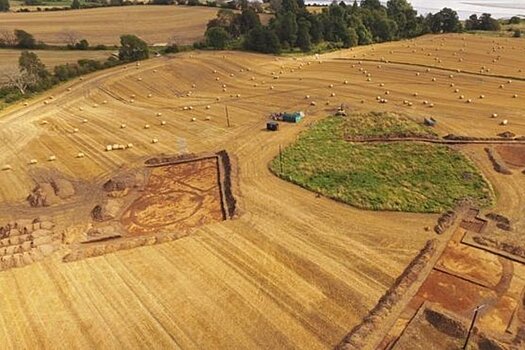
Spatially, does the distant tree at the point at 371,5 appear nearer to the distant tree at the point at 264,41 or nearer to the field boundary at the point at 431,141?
the distant tree at the point at 264,41

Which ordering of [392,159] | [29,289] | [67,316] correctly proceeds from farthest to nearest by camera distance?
[392,159] < [29,289] < [67,316]

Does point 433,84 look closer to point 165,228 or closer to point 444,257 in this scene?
point 444,257

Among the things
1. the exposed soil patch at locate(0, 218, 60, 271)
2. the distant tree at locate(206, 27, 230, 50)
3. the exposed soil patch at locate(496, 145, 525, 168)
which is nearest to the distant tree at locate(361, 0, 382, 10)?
the distant tree at locate(206, 27, 230, 50)

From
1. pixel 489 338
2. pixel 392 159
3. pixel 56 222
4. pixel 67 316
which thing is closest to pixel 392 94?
pixel 392 159

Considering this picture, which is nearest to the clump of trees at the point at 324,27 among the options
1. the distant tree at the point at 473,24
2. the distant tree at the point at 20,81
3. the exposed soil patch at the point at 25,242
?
the distant tree at the point at 473,24

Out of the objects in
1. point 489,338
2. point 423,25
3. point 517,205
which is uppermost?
point 423,25

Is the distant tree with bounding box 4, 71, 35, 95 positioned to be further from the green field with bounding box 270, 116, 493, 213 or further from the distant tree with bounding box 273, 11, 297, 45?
the distant tree with bounding box 273, 11, 297, 45
